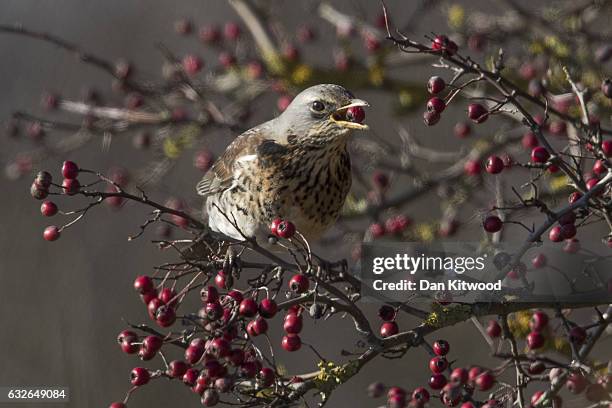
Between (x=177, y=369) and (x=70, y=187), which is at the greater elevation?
(x=70, y=187)

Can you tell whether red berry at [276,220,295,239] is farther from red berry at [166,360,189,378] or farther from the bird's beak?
the bird's beak

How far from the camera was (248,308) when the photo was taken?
7.88 feet

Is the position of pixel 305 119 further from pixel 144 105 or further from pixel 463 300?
pixel 144 105

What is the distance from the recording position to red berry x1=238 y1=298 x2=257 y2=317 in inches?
94.6

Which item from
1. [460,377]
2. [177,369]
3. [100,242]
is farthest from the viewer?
[100,242]

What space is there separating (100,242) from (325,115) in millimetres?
3900

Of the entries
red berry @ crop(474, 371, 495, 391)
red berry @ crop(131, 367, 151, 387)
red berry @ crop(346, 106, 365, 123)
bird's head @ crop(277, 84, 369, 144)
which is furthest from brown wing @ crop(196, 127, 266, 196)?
red berry @ crop(474, 371, 495, 391)

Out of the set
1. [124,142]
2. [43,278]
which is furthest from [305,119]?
[124,142]

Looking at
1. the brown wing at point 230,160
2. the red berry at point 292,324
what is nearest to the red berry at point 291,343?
the red berry at point 292,324

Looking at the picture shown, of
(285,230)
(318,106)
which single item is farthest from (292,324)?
(318,106)

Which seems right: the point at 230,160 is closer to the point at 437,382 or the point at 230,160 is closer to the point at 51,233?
the point at 51,233

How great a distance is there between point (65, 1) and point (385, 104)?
3.10 m

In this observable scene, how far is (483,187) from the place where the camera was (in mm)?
4184

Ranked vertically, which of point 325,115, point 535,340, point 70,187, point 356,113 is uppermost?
point 325,115
